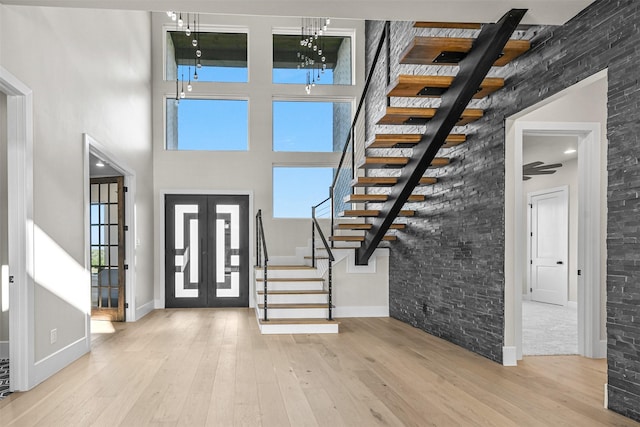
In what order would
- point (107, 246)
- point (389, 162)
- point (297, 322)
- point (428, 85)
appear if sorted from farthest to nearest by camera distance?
1. point (107, 246)
2. point (297, 322)
3. point (389, 162)
4. point (428, 85)

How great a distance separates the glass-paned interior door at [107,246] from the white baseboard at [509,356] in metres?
5.18

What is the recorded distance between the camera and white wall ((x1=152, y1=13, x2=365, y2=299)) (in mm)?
8617

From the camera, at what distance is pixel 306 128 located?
891 centimetres

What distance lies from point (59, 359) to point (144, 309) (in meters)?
3.45

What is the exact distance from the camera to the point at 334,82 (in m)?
8.99

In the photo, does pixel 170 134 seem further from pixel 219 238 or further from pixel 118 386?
pixel 118 386

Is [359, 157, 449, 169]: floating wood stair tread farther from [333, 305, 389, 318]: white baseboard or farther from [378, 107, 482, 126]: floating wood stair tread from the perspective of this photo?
[333, 305, 389, 318]: white baseboard

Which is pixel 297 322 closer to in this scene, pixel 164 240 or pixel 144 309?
pixel 144 309

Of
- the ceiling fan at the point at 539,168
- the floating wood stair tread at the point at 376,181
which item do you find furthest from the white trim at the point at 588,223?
the ceiling fan at the point at 539,168

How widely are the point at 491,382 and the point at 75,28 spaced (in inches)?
198

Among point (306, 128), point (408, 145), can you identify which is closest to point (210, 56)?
point (306, 128)

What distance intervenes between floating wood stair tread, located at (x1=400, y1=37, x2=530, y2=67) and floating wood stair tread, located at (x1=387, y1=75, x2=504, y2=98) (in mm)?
135

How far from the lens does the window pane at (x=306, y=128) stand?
8.86 m

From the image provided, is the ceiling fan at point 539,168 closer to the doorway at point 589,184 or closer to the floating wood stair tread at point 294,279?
the doorway at point 589,184
